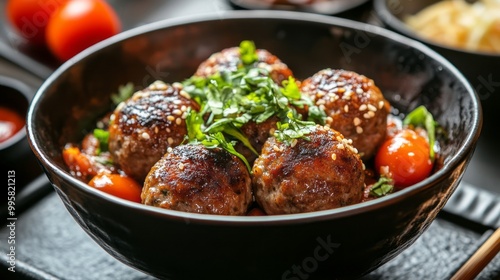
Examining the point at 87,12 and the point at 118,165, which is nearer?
the point at 118,165

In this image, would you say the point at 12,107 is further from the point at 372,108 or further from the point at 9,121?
the point at 372,108

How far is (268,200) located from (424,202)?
443mm

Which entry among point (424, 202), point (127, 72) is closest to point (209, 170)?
point (424, 202)

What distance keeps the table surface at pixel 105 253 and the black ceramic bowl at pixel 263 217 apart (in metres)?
0.33

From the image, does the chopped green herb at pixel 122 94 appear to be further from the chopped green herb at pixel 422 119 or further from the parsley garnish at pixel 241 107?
the chopped green herb at pixel 422 119

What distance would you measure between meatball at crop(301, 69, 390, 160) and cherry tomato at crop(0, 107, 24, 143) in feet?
5.78

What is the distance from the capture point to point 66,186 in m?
1.83

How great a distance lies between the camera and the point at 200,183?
185 centimetres

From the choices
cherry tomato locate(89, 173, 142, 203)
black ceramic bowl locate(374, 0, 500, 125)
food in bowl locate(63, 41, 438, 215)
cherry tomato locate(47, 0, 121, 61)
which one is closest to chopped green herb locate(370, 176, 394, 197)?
food in bowl locate(63, 41, 438, 215)

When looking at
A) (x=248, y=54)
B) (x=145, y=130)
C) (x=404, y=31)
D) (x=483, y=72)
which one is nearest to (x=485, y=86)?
(x=483, y=72)

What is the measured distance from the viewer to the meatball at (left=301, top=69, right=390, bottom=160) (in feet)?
7.21

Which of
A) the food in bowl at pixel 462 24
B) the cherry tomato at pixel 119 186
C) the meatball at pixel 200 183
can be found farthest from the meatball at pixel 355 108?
the food in bowl at pixel 462 24

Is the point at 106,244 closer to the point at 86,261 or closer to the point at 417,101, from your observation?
the point at 86,261

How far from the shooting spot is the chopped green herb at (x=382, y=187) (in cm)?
212
